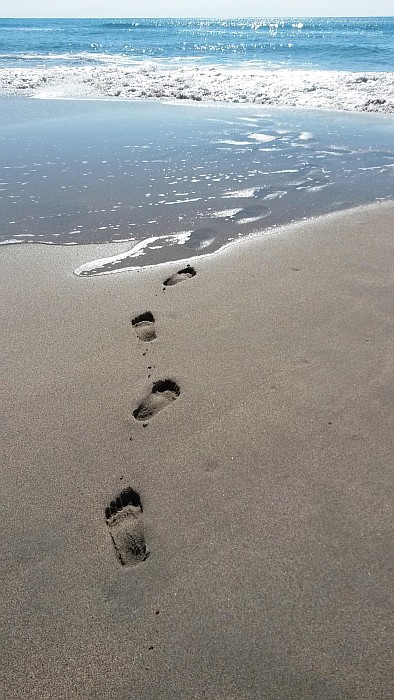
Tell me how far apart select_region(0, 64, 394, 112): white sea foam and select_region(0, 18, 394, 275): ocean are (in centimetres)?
6

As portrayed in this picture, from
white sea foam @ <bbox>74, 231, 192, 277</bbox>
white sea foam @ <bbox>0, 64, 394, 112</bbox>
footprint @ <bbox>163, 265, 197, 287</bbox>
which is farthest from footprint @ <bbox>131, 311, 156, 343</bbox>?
white sea foam @ <bbox>0, 64, 394, 112</bbox>

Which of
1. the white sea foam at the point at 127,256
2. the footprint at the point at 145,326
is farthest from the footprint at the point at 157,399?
the white sea foam at the point at 127,256

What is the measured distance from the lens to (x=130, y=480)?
241 centimetres

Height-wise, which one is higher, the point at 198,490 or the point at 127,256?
the point at 127,256

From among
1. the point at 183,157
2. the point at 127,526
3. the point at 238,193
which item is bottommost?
the point at 127,526

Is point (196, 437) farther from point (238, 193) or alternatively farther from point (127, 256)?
point (238, 193)

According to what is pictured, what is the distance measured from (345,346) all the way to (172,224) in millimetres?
2605

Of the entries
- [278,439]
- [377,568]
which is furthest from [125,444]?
[377,568]

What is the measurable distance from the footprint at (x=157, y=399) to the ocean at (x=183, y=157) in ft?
5.60

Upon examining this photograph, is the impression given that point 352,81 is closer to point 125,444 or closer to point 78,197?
point 78,197

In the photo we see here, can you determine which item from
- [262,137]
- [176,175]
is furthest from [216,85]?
[176,175]

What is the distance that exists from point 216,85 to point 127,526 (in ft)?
47.4

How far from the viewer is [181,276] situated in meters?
4.21

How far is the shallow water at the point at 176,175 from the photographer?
16.7 ft
